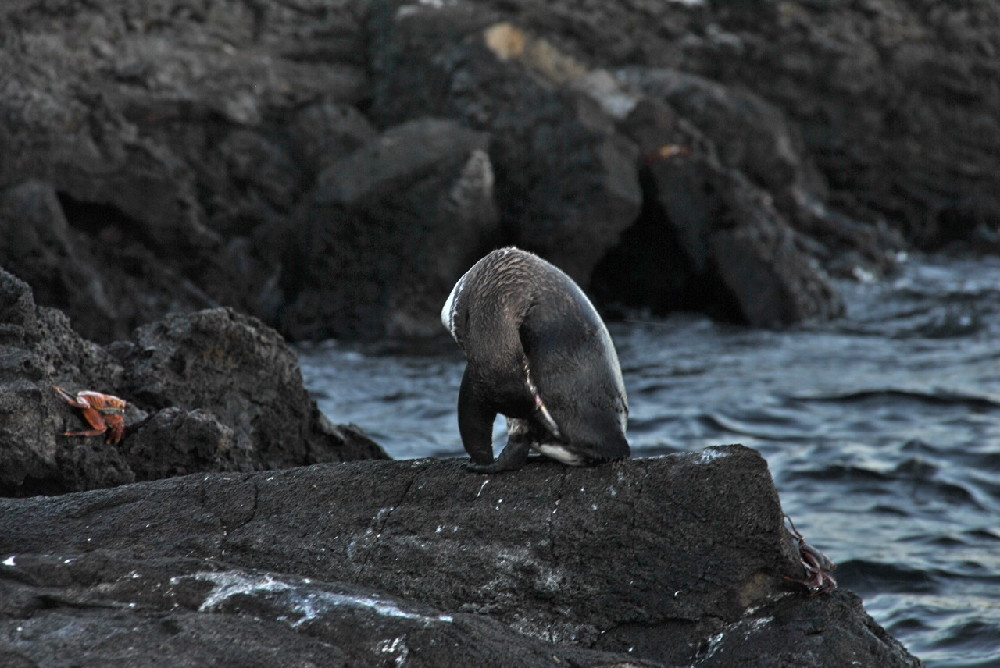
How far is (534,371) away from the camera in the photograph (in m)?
4.93

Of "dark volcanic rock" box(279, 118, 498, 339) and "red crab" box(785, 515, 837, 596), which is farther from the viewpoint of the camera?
"dark volcanic rock" box(279, 118, 498, 339)

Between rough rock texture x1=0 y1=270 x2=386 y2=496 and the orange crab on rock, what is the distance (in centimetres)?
4

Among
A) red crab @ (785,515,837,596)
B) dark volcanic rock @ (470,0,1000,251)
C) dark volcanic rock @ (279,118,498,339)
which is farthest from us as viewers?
dark volcanic rock @ (470,0,1000,251)

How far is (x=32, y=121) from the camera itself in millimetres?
12164

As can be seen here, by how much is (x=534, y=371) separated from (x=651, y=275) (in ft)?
34.1

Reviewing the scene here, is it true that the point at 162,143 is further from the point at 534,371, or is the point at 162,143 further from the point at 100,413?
the point at 534,371

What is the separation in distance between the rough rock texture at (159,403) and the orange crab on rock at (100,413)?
39 millimetres

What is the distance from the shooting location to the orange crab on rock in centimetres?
550

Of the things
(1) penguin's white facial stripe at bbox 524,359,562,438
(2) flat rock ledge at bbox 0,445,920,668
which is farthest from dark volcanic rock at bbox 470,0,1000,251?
(2) flat rock ledge at bbox 0,445,920,668

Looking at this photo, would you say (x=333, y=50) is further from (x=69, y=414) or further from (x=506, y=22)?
(x=69, y=414)

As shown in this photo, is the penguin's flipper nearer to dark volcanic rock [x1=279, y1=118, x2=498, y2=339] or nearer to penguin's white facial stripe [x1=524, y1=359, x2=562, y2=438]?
penguin's white facial stripe [x1=524, y1=359, x2=562, y2=438]

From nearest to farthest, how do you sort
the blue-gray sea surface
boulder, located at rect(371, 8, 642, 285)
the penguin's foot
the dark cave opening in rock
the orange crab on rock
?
1. the penguin's foot
2. the orange crab on rock
3. the blue-gray sea surface
4. boulder, located at rect(371, 8, 642, 285)
5. the dark cave opening in rock

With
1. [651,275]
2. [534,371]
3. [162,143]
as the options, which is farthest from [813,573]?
[162,143]

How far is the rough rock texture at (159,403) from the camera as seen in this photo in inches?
207
